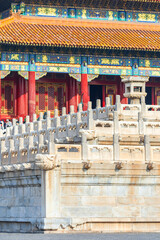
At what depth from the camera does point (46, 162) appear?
102 feet

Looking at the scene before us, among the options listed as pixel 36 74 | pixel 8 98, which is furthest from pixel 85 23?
pixel 8 98

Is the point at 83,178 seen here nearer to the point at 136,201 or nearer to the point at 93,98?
the point at 136,201

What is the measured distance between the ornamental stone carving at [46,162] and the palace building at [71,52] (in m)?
26.4

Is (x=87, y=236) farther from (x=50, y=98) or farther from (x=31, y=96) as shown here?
(x=50, y=98)

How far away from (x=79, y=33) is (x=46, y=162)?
98.8ft

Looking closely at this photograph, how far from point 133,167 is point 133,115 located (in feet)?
16.7

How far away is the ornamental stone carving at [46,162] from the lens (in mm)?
31000

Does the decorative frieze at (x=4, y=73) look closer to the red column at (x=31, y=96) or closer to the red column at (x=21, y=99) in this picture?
the red column at (x=31, y=96)

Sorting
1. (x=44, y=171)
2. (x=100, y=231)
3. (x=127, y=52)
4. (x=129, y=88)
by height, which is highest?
(x=127, y=52)

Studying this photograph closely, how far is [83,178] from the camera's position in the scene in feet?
104

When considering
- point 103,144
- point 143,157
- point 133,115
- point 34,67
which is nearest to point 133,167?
point 143,157

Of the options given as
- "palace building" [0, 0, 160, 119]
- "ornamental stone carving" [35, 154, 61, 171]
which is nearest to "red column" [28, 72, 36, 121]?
"palace building" [0, 0, 160, 119]

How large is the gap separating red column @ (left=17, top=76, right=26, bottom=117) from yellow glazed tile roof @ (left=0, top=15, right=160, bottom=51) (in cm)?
341

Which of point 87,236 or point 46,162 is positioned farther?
point 46,162
